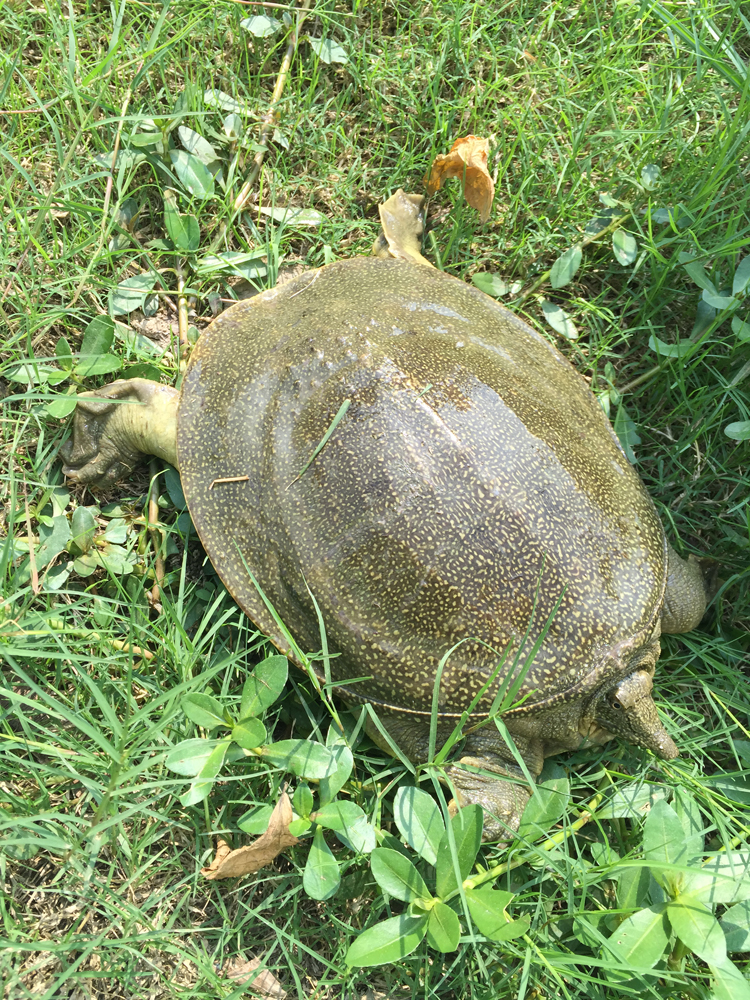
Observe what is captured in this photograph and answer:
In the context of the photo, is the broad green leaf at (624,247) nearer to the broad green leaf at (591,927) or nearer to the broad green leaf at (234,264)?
the broad green leaf at (234,264)

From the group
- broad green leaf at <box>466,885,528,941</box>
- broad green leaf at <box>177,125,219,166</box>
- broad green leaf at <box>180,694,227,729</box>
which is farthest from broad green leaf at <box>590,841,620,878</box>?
broad green leaf at <box>177,125,219,166</box>

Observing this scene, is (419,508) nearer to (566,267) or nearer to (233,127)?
(566,267)

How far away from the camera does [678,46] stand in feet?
10.8

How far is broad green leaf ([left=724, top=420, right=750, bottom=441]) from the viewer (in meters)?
2.95

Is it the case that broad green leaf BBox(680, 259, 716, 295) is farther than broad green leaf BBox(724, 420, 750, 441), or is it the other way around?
broad green leaf BBox(680, 259, 716, 295)

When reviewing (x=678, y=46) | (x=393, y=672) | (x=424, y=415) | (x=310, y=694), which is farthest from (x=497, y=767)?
(x=678, y=46)

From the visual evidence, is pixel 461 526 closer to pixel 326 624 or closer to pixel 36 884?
pixel 326 624

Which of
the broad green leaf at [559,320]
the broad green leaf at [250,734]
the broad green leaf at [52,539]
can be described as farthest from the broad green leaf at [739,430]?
the broad green leaf at [52,539]

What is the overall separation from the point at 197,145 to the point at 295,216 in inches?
20.5

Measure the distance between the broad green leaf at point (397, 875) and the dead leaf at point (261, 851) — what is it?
33 cm

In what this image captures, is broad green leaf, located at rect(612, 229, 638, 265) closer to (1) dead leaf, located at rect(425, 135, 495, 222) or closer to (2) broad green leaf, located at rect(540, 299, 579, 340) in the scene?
(2) broad green leaf, located at rect(540, 299, 579, 340)

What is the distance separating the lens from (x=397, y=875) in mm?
2324

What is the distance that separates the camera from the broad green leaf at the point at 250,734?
244cm

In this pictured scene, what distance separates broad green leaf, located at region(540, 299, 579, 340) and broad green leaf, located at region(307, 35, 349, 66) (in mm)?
1503
